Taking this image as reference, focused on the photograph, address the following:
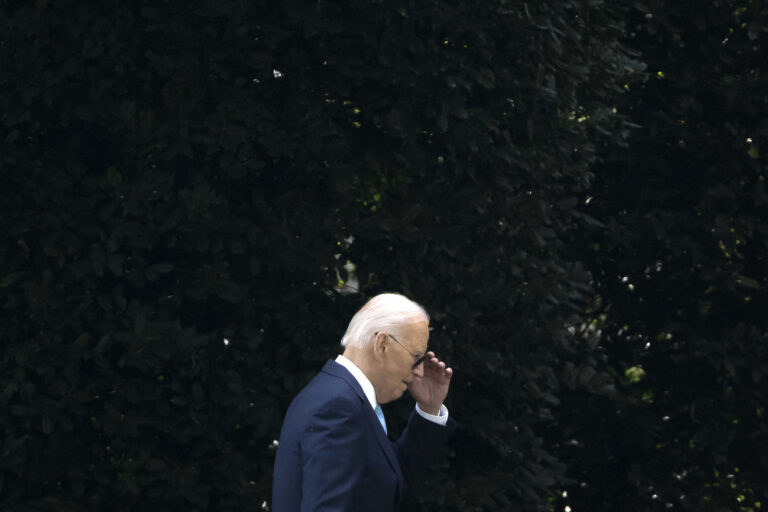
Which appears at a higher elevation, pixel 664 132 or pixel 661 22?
pixel 661 22

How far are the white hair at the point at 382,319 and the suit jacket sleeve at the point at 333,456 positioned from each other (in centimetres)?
25

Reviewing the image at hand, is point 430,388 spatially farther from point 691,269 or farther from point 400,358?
point 691,269

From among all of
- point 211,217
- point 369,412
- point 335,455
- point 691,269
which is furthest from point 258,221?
point 691,269

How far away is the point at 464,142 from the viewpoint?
16.8 ft

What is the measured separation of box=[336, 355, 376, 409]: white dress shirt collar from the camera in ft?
10.4

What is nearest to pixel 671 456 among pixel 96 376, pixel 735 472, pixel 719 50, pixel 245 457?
pixel 735 472

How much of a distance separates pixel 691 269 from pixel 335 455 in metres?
4.63

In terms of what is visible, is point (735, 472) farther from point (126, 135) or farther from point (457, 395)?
point (126, 135)

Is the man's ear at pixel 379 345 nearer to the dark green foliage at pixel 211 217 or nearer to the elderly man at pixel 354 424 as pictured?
the elderly man at pixel 354 424

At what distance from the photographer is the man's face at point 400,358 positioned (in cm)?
321

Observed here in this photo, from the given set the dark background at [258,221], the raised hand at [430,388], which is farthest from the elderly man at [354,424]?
the dark background at [258,221]

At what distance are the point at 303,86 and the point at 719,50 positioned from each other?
3.49 meters

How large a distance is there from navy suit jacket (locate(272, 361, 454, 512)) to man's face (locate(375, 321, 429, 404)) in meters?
0.12

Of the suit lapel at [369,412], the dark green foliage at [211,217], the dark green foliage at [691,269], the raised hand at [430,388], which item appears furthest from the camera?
the dark green foliage at [691,269]
